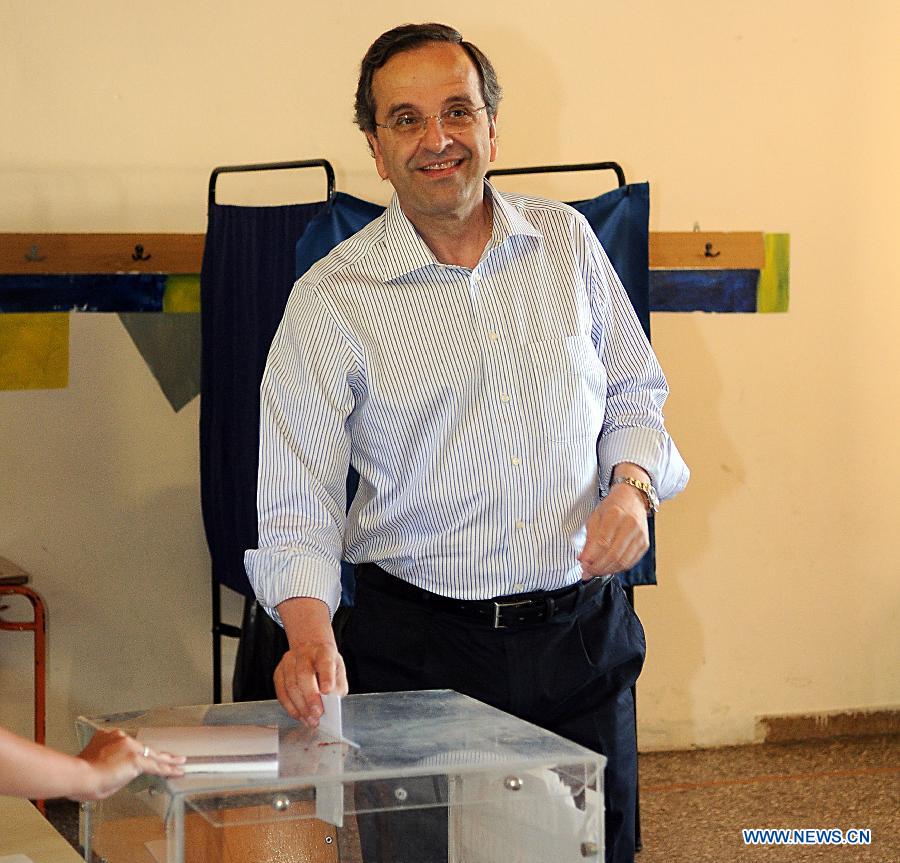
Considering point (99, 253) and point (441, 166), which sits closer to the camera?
point (441, 166)

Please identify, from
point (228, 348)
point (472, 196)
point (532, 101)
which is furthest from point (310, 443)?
point (532, 101)

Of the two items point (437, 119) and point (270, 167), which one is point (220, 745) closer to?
point (437, 119)

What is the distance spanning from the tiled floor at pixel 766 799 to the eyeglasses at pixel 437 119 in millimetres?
1838

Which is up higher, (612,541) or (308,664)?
(612,541)

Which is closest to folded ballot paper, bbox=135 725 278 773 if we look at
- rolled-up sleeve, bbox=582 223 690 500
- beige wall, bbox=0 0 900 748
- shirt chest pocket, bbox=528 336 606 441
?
shirt chest pocket, bbox=528 336 606 441

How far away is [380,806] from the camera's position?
1023 mm

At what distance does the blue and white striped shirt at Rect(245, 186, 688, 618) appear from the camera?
5.45 ft

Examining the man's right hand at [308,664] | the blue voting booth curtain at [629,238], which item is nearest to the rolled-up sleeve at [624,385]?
the man's right hand at [308,664]

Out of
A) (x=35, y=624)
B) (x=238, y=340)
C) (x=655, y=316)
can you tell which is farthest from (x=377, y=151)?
(x=655, y=316)

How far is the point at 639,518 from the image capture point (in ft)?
5.24

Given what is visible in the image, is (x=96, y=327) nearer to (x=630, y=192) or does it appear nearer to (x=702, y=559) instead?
(x=630, y=192)

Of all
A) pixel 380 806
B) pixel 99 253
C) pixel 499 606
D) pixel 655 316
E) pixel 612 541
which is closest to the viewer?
pixel 380 806

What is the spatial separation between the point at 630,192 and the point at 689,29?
0.99 m

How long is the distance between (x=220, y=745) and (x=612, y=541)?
24.3 inches
